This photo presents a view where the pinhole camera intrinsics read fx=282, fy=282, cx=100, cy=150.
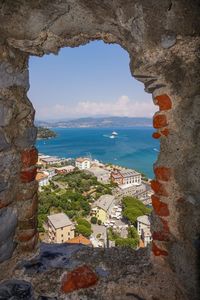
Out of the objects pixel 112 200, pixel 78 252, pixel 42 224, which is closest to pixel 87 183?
pixel 112 200

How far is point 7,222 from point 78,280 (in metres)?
0.69

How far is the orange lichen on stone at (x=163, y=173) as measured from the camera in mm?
1945

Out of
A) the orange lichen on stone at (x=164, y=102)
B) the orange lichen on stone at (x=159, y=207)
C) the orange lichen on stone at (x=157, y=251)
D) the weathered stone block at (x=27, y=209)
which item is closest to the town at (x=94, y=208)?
the weathered stone block at (x=27, y=209)

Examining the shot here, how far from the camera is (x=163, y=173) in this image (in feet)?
6.51

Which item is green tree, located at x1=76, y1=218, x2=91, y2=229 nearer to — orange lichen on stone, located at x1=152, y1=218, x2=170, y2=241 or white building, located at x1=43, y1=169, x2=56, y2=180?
white building, located at x1=43, y1=169, x2=56, y2=180

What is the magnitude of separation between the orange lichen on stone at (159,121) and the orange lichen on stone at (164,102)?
6 cm

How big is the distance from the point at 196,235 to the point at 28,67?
5.84 feet

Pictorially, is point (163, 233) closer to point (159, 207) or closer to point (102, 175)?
point (159, 207)

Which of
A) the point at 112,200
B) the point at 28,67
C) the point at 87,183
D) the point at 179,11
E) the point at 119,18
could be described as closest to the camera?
the point at 179,11

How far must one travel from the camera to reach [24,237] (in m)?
2.31

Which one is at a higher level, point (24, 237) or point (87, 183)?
point (24, 237)

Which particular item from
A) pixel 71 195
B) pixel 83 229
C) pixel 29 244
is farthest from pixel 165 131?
pixel 71 195

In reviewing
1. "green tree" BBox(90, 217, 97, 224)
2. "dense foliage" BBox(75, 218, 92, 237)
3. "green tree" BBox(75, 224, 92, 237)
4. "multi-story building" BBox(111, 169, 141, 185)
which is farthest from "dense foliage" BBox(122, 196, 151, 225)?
"multi-story building" BBox(111, 169, 141, 185)

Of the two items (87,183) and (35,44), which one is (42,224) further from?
(35,44)
